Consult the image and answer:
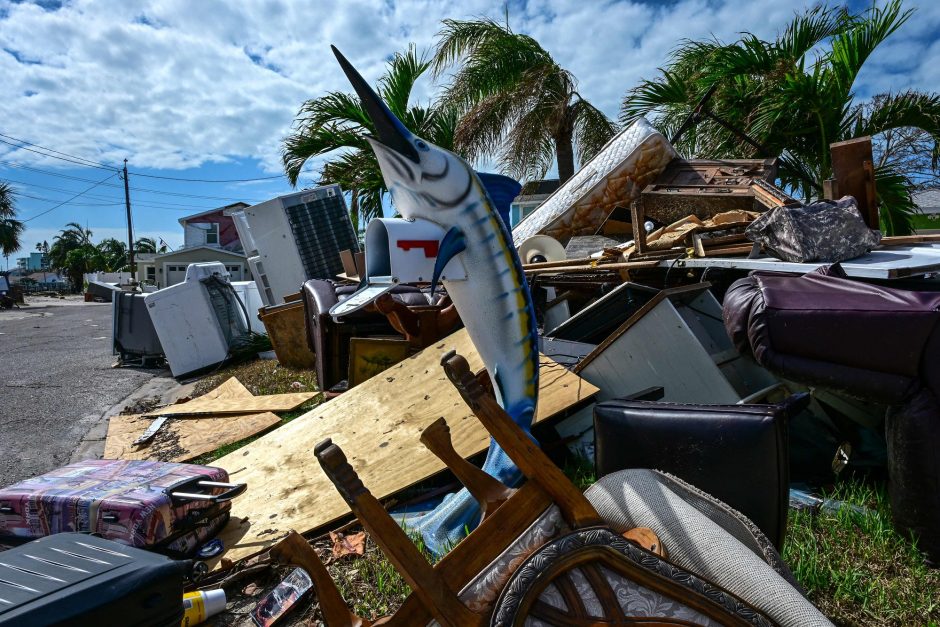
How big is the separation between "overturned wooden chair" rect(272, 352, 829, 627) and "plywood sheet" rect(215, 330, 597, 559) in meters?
1.88

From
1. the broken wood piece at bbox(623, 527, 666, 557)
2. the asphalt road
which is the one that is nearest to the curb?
the asphalt road

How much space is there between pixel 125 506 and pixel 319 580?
1909 millimetres

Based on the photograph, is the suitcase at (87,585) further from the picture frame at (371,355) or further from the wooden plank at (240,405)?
the wooden plank at (240,405)

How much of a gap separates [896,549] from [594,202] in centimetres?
498

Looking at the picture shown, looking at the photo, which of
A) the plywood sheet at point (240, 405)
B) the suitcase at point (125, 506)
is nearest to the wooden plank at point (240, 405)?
the plywood sheet at point (240, 405)

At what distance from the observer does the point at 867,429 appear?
2.84 metres

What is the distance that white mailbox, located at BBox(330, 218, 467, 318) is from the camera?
2070 mm

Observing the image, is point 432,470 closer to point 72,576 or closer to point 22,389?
point 72,576

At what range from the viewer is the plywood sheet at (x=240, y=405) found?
17.1 feet

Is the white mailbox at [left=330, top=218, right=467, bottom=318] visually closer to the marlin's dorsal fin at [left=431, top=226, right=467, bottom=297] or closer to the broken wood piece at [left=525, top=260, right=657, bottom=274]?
the marlin's dorsal fin at [left=431, top=226, right=467, bottom=297]

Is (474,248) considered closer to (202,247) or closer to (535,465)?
(535,465)

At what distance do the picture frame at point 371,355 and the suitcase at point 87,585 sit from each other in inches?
136

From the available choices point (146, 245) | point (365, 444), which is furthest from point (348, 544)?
point (146, 245)

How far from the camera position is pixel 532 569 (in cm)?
108
